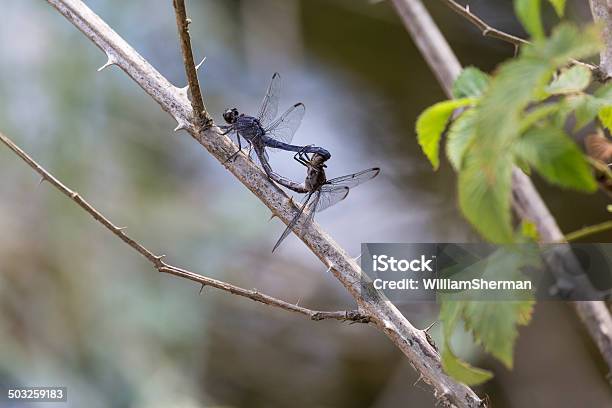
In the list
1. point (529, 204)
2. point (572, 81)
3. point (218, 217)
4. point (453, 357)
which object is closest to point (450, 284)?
point (453, 357)

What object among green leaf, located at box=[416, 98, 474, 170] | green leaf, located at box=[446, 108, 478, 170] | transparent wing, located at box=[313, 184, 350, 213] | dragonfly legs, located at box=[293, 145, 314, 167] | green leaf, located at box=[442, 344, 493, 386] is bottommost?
green leaf, located at box=[442, 344, 493, 386]

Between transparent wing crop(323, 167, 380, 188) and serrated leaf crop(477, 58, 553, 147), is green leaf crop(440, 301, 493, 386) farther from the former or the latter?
transparent wing crop(323, 167, 380, 188)

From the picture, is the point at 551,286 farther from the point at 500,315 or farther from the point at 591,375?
the point at 591,375

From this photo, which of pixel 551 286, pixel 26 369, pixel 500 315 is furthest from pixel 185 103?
pixel 26 369

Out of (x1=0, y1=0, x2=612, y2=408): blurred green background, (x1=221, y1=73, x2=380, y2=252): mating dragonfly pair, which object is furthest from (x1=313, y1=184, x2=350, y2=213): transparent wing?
(x1=0, y1=0, x2=612, y2=408): blurred green background

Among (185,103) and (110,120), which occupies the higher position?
(110,120)

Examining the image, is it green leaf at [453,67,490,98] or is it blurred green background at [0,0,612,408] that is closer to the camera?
green leaf at [453,67,490,98]
